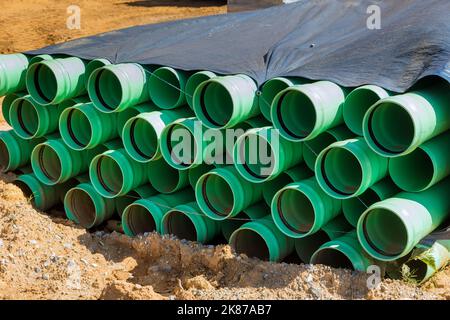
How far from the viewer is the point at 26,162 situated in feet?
21.1

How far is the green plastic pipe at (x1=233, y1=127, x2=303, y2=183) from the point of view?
4832 millimetres

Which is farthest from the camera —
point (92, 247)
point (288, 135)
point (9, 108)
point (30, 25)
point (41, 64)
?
point (30, 25)

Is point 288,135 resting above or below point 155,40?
below

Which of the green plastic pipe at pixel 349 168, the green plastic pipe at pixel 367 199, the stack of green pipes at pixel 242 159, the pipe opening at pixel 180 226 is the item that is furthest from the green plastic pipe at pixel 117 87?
the green plastic pipe at pixel 367 199

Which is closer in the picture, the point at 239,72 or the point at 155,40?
the point at 239,72

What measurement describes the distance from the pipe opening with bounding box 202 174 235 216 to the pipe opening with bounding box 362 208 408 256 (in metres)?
1.18

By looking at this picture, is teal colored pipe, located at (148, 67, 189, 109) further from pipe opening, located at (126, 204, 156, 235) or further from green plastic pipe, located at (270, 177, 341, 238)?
green plastic pipe, located at (270, 177, 341, 238)

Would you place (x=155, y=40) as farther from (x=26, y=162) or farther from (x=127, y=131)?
(x=26, y=162)

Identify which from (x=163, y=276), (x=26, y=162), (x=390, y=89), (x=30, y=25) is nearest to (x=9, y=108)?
(x=26, y=162)

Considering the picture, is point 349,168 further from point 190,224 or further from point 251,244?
point 190,224

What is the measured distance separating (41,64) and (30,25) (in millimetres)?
10477

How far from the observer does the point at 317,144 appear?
4.96 m

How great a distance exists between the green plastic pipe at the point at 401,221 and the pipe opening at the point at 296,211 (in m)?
0.48

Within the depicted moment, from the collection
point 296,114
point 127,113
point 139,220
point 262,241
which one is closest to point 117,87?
point 127,113
